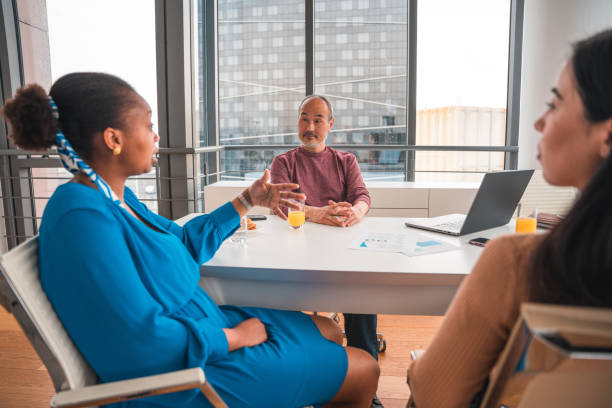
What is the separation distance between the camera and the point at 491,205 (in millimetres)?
1512

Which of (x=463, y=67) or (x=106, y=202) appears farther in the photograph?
(x=463, y=67)

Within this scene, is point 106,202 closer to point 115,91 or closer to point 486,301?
point 115,91

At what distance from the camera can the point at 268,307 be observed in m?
1.22

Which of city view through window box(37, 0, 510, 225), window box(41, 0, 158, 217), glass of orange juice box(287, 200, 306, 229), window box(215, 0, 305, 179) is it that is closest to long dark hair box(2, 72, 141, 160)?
glass of orange juice box(287, 200, 306, 229)

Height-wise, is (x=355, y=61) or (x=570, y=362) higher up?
(x=355, y=61)

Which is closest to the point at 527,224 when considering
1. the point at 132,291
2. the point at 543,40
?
the point at 132,291

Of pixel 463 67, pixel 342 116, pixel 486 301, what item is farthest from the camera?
pixel 342 116

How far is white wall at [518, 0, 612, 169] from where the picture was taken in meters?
2.93

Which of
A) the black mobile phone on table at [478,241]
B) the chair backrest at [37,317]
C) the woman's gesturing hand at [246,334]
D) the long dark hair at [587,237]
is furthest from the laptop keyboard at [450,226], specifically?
the chair backrest at [37,317]

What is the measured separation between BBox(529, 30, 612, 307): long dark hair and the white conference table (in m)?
0.56

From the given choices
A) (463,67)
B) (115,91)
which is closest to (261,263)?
(115,91)

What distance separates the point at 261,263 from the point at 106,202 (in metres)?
0.45

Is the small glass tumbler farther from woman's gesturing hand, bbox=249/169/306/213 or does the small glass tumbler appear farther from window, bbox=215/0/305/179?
window, bbox=215/0/305/179

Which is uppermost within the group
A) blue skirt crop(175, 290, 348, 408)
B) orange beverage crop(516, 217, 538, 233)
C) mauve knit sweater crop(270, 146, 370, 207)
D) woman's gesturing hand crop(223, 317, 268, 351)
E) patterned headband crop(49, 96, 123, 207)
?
patterned headband crop(49, 96, 123, 207)
